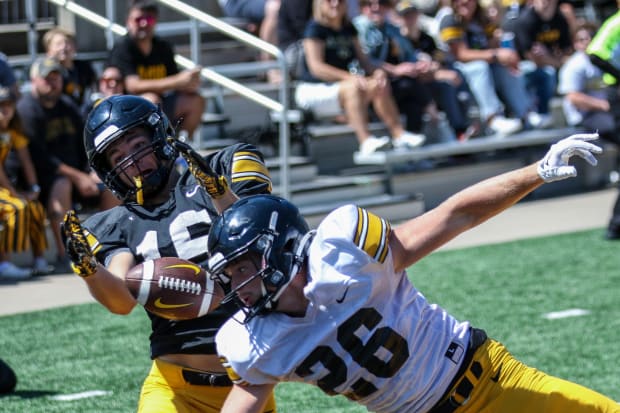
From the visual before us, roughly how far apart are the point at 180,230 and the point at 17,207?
4647 mm

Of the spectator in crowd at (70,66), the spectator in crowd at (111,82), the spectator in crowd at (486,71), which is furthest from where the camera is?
the spectator in crowd at (486,71)

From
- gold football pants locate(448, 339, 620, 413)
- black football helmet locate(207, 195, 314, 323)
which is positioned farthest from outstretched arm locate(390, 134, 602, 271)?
gold football pants locate(448, 339, 620, 413)

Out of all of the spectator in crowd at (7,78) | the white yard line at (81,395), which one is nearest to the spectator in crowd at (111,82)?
the spectator in crowd at (7,78)

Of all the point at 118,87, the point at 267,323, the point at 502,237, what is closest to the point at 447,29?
the point at 502,237

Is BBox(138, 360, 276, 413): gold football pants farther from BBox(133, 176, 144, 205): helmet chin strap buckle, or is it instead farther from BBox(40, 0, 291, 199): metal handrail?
BBox(40, 0, 291, 199): metal handrail

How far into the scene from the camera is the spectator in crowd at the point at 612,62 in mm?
8898

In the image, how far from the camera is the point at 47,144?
8.64 meters

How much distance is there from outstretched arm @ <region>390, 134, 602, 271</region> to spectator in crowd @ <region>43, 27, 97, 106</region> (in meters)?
6.53

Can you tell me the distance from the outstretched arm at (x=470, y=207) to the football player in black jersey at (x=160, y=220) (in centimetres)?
75

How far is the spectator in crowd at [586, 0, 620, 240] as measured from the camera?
29.2 ft

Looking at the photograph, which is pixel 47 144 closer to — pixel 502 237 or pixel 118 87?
pixel 118 87

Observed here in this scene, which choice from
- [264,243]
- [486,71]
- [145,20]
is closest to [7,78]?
[145,20]

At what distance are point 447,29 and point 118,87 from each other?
4.41 metres

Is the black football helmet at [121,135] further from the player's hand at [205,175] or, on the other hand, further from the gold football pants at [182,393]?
the gold football pants at [182,393]
